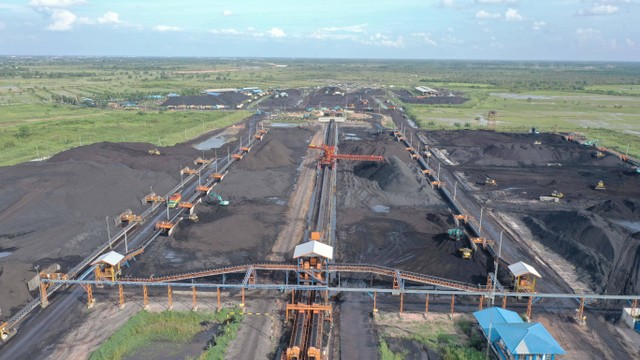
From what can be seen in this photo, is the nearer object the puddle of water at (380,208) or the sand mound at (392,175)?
the puddle of water at (380,208)

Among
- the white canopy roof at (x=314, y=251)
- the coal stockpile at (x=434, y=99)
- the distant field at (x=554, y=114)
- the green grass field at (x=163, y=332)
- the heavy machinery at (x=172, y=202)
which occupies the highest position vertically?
the coal stockpile at (x=434, y=99)

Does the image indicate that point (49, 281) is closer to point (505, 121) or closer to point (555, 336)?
point (555, 336)

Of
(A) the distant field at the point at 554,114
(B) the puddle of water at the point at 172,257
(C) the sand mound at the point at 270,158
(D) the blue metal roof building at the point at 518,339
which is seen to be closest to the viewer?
(D) the blue metal roof building at the point at 518,339

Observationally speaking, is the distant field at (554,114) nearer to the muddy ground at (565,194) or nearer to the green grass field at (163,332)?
the muddy ground at (565,194)

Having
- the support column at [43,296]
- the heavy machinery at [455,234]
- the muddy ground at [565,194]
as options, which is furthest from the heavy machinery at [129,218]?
the muddy ground at [565,194]

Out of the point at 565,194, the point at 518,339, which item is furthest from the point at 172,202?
the point at 565,194

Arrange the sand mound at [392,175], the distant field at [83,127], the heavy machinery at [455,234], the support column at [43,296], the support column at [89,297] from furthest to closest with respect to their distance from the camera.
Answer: the distant field at [83,127]
the sand mound at [392,175]
the heavy machinery at [455,234]
the support column at [89,297]
the support column at [43,296]

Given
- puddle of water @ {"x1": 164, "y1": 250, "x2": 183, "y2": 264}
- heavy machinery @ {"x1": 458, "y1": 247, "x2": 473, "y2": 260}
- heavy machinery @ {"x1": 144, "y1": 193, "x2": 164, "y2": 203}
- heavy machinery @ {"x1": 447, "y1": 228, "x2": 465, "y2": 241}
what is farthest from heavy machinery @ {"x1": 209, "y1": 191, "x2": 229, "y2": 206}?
heavy machinery @ {"x1": 458, "y1": 247, "x2": 473, "y2": 260}

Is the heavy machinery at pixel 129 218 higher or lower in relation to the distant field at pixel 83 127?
lower
